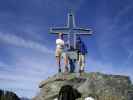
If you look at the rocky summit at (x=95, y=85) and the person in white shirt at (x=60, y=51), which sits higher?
the person in white shirt at (x=60, y=51)

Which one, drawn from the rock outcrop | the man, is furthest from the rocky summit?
the rock outcrop

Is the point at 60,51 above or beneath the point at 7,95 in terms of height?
above

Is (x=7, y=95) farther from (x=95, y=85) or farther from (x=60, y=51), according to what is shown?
(x=95, y=85)

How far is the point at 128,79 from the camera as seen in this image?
4831 centimetres

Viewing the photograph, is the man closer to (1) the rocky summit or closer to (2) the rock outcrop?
(1) the rocky summit

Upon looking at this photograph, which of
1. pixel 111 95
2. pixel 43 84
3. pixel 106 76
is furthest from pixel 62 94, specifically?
pixel 43 84

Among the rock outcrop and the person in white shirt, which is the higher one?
the person in white shirt

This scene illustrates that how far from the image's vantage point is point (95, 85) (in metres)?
45.5

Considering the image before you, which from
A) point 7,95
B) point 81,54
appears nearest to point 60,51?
point 81,54

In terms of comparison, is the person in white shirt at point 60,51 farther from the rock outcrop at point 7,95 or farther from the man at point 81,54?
the rock outcrop at point 7,95

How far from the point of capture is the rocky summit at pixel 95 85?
146 ft

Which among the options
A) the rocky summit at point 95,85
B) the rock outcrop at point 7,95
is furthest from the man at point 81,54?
the rock outcrop at point 7,95

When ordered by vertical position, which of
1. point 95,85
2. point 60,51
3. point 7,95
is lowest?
point 7,95

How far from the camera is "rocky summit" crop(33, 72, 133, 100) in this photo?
44.4m
